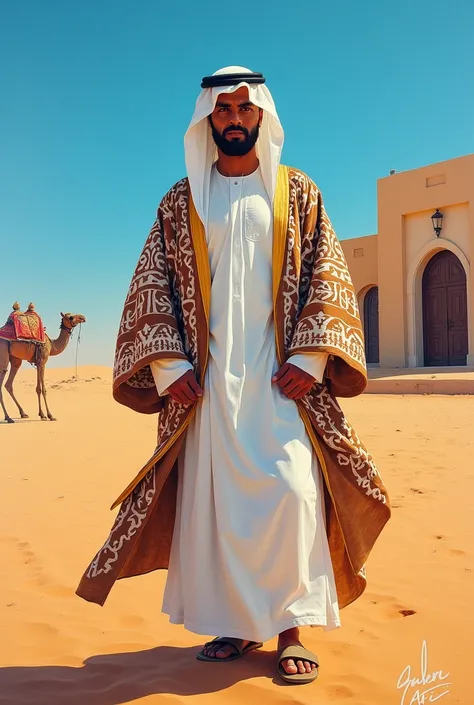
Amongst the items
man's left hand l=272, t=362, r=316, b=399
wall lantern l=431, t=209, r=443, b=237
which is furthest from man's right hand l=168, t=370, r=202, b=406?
wall lantern l=431, t=209, r=443, b=237

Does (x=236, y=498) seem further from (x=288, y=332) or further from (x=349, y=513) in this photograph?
(x=288, y=332)

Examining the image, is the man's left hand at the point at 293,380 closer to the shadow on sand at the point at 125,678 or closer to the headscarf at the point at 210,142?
the headscarf at the point at 210,142

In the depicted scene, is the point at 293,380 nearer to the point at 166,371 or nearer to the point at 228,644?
the point at 166,371

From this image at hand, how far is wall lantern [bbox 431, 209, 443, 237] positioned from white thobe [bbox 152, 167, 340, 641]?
43.9 feet

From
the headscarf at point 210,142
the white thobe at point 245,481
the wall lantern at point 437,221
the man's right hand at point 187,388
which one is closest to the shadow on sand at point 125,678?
the white thobe at point 245,481

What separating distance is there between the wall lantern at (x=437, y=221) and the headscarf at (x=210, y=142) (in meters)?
13.2

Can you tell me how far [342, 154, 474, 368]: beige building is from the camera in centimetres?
1495

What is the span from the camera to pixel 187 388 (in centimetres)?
251

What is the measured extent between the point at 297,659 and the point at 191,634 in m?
0.65

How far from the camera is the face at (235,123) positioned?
2.76m

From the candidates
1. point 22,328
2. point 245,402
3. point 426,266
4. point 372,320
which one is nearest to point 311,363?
point 245,402

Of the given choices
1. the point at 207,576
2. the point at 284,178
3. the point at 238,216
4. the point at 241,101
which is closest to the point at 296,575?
the point at 207,576

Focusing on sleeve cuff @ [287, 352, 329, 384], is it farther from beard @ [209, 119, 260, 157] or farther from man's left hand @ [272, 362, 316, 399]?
beard @ [209, 119, 260, 157]

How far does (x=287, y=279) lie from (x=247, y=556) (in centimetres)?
103
